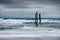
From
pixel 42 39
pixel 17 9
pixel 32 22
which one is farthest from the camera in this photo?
pixel 17 9

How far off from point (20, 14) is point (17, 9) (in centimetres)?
Answer: 20

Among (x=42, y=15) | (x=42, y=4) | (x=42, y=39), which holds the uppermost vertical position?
(x=42, y=4)

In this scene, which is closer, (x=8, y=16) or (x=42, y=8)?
(x=8, y=16)

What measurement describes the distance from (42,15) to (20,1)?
0.60 meters

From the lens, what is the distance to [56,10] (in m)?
2.88

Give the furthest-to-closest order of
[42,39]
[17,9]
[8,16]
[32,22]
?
[17,9] < [8,16] < [32,22] < [42,39]

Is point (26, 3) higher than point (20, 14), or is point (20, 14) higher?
point (26, 3)

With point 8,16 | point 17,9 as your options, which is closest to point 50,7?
point 17,9

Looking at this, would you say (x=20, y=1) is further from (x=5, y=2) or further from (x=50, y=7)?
(x=50, y=7)

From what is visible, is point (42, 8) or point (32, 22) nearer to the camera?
point (32, 22)

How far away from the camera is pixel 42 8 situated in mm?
3027

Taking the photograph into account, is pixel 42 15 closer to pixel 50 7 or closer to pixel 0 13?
pixel 50 7

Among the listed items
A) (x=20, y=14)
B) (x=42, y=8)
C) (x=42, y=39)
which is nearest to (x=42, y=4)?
(x=42, y=8)

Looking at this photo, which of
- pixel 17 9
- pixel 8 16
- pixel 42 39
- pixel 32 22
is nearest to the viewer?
pixel 42 39
